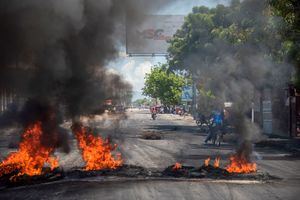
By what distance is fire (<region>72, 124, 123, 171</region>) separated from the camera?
43.0 ft

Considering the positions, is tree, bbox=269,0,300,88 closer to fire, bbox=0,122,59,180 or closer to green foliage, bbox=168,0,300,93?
green foliage, bbox=168,0,300,93

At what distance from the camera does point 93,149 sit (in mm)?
13172

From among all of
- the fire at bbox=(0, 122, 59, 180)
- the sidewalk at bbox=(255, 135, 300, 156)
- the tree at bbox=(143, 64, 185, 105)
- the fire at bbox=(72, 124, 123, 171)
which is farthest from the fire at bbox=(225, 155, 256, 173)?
the tree at bbox=(143, 64, 185, 105)

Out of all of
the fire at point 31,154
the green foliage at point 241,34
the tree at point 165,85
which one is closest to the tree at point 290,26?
the green foliage at point 241,34

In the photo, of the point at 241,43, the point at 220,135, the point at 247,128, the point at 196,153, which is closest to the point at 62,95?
the point at 247,128

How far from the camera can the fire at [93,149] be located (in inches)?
516

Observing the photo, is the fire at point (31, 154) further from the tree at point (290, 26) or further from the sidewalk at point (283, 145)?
the sidewalk at point (283, 145)

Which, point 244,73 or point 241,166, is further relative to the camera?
point 244,73

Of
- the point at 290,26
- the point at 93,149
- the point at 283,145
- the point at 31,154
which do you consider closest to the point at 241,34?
the point at 283,145

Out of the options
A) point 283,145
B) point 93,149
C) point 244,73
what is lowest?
point 283,145

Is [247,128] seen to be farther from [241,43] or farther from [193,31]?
[193,31]

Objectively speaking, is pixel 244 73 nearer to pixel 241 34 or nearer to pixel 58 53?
pixel 241 34

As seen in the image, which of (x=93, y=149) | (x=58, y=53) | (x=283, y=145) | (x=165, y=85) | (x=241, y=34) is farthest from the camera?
(x=165, y=85)

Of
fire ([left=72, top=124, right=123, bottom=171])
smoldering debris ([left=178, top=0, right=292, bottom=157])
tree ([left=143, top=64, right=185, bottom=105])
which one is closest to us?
fire ([left=72, top=124, right=123, bottom=171])
